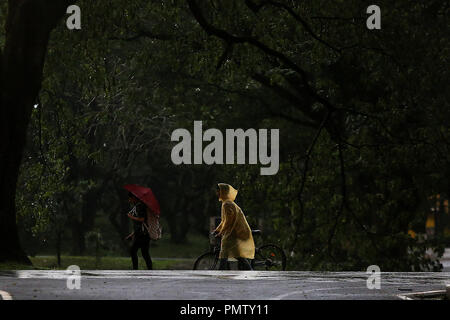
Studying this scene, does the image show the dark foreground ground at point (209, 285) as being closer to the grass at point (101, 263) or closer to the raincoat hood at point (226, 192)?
the raincoat hood at point (226, 192)

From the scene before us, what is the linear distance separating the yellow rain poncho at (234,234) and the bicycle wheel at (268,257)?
184 cm

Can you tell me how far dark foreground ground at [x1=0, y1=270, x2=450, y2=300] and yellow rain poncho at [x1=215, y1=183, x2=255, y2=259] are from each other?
0.60m

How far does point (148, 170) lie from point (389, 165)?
33321mm

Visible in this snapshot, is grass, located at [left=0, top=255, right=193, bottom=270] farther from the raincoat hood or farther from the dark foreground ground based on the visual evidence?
the dark foreground ground

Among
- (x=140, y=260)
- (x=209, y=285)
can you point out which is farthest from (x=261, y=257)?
(x=140, y=260)

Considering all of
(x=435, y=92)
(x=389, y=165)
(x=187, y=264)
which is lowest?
(x=187, y=264)

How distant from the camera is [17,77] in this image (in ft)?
63.3

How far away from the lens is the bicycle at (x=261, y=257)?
65.4ft

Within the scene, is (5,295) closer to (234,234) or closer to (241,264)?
(234,234)

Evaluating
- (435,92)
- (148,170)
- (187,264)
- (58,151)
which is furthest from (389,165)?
(148,170)

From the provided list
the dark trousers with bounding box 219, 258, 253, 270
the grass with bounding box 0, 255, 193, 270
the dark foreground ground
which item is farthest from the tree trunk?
the grass with bounding box 0, 255, 193, 270
